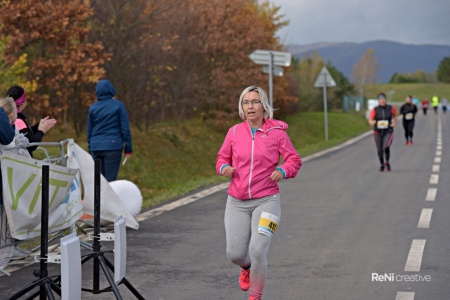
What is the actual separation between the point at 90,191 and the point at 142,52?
49.2 feet

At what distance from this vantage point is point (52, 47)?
1998 centimetres

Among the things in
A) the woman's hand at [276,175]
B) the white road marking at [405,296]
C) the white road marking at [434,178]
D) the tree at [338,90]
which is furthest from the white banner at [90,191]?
the tree at [338,90]

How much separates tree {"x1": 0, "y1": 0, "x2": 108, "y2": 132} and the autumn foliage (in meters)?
0.02

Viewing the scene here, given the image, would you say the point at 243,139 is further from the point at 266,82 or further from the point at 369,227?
the point at 266,82

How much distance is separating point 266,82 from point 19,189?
29.6 meters

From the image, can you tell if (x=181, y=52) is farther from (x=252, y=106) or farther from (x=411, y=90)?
(x=411, y=90)

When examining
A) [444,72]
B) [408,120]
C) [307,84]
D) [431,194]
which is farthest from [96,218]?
[444,72]

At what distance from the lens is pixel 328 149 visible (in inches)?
1193

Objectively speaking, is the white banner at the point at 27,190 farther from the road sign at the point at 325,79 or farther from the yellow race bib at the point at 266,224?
the road sign at the point at 325,79

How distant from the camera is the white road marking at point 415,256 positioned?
838cm

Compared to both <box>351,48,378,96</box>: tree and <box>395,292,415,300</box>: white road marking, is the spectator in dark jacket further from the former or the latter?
<box>351,48,378,96</box>: tree

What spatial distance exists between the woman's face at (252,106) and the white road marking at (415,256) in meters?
2.45

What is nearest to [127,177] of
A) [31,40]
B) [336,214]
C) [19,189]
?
[31,40]

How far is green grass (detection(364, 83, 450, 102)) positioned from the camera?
172000 mm
